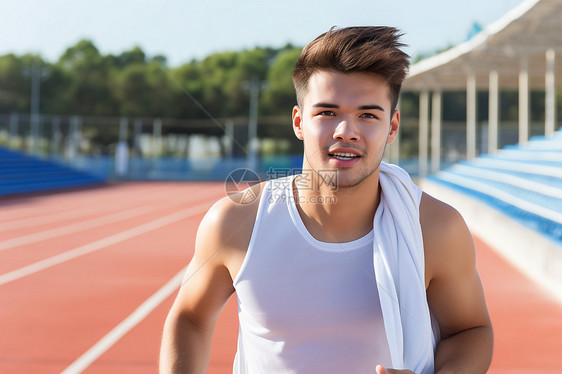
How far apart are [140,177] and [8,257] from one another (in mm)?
23247

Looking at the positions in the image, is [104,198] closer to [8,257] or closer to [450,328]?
[8,257]

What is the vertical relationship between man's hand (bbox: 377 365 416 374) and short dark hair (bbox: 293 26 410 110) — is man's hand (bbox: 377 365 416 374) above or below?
below

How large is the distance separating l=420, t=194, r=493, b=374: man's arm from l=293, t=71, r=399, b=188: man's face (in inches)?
9.6

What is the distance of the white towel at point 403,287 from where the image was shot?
4.98 feet

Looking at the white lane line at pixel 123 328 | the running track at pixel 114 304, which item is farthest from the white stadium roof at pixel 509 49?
the white lane line at pixel 123 328

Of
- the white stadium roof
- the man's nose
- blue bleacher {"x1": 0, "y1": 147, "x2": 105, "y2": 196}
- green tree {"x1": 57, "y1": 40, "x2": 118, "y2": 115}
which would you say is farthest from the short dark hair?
green tree {"x1": 57, "y1": 40, "x2": 118, "y2": 115}

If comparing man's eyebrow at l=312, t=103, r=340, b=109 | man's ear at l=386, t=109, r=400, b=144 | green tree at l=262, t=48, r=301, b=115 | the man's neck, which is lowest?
the man's neck

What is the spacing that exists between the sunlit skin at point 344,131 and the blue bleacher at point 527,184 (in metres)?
6.19

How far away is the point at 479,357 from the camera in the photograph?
159 cm

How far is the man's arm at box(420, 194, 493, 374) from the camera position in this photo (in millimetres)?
1622

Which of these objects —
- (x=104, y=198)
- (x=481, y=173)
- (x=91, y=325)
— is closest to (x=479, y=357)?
(x=91, y=325)

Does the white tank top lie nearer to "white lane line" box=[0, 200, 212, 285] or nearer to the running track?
the running track

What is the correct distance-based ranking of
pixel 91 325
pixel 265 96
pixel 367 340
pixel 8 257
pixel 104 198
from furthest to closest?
pixel 265 96, pixel 104 198, pixel 8 257, pixel 91 325, pixel 367 340

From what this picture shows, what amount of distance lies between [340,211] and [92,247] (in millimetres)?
8494
